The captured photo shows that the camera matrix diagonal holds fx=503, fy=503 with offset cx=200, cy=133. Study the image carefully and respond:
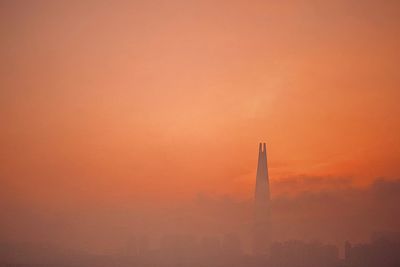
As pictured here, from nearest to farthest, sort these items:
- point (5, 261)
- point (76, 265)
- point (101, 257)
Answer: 1. point (5, 261)
2. point (76, 265)
3. point (101, 257)

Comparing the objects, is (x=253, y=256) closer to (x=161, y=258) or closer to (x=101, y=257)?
(x=161, y=258)

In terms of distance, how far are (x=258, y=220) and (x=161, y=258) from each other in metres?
6.90

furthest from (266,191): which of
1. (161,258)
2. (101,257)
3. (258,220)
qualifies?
(101,257)

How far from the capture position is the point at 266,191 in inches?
1168

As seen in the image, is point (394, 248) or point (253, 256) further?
point (253, 256)

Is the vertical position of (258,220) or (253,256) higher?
(258,220)

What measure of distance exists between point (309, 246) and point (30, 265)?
47.3 feet

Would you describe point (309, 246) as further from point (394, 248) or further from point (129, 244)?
point (129, 244)

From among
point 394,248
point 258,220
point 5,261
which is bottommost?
point 5,261

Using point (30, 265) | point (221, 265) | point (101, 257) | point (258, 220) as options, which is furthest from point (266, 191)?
point (30, 265)

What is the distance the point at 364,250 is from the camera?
1017 inches

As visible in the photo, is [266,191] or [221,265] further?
[266,191]

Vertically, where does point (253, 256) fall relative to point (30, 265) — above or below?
above

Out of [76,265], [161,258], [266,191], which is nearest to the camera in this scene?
[76,265]
